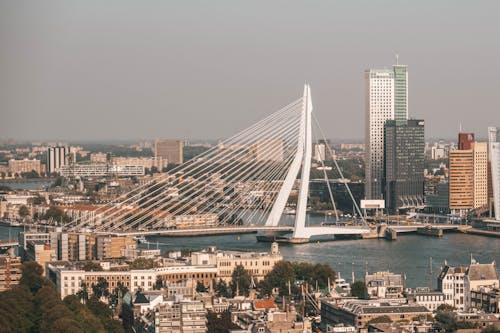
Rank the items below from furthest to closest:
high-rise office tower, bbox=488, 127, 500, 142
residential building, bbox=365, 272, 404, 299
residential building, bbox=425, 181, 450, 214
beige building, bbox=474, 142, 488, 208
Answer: residential building, bbox=425, 181, 450, 214, beige building, bbox=474, 142, 488, 208, high-rise office tower, bbox=488, 127, 500, 142, residential building, bbox=365, 272, 404, 299

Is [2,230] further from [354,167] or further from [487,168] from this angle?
[354,167]

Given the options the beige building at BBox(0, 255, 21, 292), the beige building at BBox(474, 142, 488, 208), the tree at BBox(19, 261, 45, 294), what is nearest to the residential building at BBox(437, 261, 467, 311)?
the tree at BBox(19, 261, 45, 294)

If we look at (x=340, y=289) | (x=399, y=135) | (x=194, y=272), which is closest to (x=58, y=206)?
(x=399, y=135)

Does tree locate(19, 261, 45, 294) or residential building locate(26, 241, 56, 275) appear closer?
tree locate(19, 261, 45, 294)

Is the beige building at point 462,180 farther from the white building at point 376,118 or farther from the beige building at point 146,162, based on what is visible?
the beige building at point 146,162

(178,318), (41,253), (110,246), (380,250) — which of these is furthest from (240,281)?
(380,250)

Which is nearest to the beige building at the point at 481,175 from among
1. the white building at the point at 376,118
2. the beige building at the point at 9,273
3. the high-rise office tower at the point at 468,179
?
the high-rise office tower at the point at 468,179

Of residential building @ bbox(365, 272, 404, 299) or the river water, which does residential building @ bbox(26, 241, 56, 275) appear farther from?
residential building @ bbox(365, 272, 404, 299)

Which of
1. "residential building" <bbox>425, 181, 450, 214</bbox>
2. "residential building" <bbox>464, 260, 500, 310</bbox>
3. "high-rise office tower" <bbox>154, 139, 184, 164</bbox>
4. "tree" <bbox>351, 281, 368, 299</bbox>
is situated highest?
"high-rise office tower" <bbox>154, 139, 184, 164</bbox>
